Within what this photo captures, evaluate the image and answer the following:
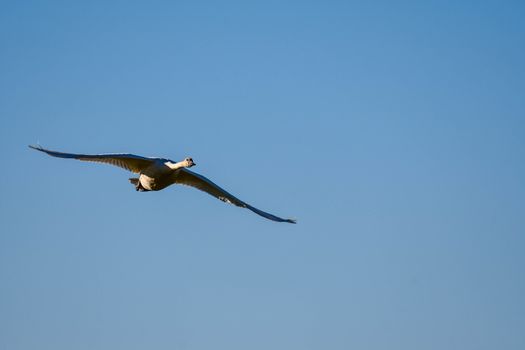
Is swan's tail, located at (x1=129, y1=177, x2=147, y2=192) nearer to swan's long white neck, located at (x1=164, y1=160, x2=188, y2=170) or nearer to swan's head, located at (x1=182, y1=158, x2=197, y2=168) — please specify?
swan's long white neck, located at (x1=164, y1=160, x2=188, y2=170)

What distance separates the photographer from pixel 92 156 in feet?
189

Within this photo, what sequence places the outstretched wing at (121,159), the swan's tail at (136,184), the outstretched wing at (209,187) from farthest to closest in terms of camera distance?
the outstretched wing at (209,187), the swan's tail at (136,184), the outstretched wing at (121,159)

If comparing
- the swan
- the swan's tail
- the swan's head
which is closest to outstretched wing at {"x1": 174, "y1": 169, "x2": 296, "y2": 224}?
the swan

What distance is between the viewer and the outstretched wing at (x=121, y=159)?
5597cm

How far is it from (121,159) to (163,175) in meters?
2.16

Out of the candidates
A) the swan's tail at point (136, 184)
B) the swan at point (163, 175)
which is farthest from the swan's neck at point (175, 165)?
the swan's tail at point (136, 184)

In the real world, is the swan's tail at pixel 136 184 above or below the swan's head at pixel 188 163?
below

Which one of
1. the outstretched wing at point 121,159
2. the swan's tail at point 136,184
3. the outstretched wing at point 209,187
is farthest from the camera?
the outstretched wing at point 209,187

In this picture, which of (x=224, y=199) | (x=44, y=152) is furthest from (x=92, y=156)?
(x=224, y=199)

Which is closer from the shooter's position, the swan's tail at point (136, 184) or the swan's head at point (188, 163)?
the swan's head at point (188, 163)

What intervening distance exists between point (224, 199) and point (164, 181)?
3.70 m

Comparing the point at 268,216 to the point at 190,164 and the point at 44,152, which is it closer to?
the point at 190,164

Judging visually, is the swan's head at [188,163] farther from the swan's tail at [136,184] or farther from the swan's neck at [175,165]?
the swan's tail at [136,184]

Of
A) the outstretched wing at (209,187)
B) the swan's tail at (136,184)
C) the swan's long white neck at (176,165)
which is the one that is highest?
the outstretched wing at (209,187)
